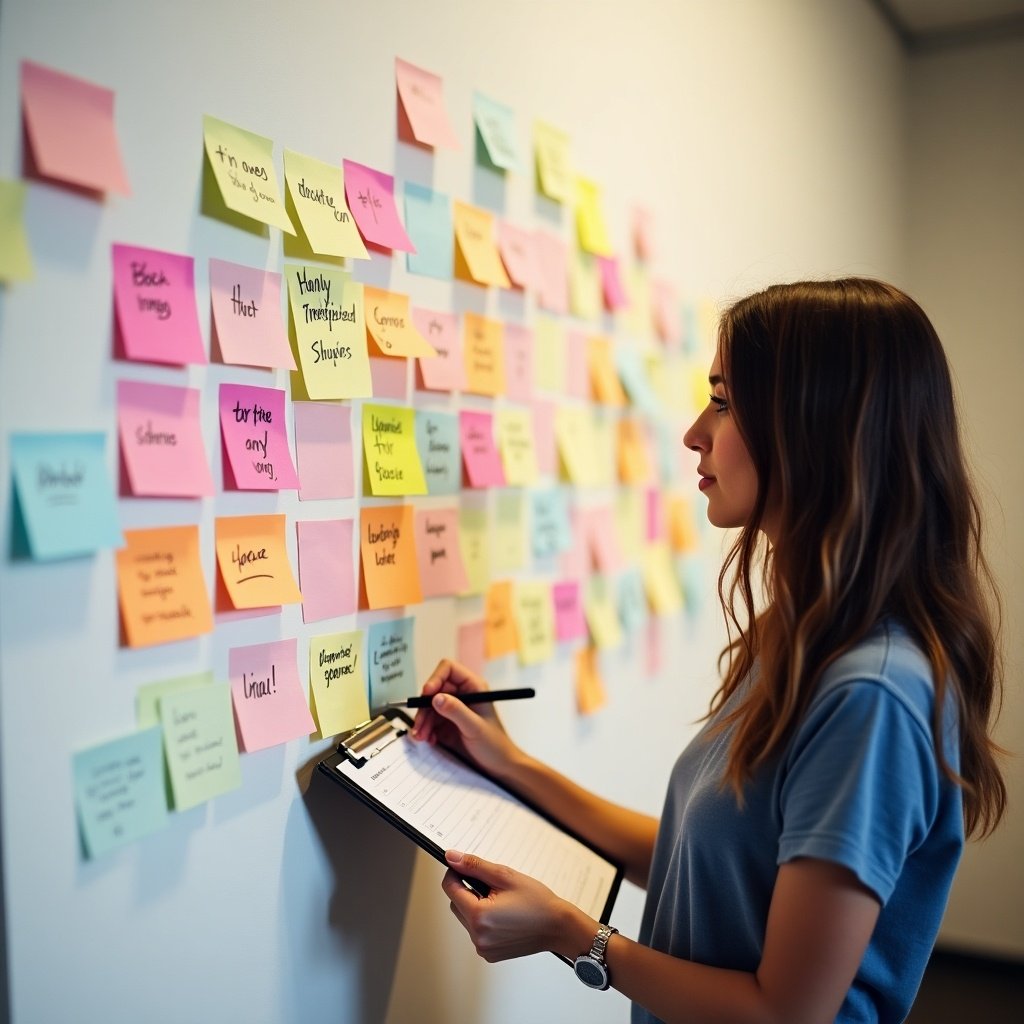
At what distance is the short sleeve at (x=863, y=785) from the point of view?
0.75m

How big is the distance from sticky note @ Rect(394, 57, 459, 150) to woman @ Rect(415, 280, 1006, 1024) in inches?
14.8

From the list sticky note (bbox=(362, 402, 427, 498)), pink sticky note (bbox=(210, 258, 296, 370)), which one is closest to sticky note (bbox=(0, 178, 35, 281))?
pink sticky note (bbox=(210, 258, 296, 370))

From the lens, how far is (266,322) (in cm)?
85

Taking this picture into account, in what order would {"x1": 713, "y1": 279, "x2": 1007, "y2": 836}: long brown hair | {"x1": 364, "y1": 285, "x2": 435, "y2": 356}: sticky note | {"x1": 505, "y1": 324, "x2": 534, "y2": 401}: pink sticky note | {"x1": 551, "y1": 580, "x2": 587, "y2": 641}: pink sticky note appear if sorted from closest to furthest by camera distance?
{"x1": 713, "y1": 279, "x2": 1007, "y2": 836}: long brown hair → {"x1": 364, "y1": 285, "x2": 435, "y2": 356}: sticky note → {"x1": 505, "y1": 324, "x2": 534, "y2": 401}: pink sticky note → {"x1": 551, "y1": 580, "x2": 587, "y2": 641}: pink sticky note

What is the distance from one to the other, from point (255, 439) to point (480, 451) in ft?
1.16

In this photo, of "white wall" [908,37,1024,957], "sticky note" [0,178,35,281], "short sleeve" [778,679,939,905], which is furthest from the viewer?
"white wall" [908,37,1024,957]

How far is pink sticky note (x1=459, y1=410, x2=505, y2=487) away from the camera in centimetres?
112

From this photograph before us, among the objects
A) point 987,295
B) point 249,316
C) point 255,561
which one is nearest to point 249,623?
point 255,561

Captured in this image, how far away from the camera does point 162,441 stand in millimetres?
752

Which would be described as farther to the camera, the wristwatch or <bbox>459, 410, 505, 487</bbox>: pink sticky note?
<bbox>459, 410, 505, 487</bbox>: pink sticky note

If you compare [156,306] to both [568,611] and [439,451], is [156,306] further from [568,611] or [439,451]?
[568,611]

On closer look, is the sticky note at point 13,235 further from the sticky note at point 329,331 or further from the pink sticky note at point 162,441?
the sticky note at point 329,331

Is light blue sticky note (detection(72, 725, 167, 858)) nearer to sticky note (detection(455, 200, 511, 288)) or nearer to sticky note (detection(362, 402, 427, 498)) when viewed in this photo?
sticky note (detection(362, 402, 427, 498))

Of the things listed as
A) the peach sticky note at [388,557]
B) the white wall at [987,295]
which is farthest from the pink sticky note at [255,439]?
the white wall at [987,295]
